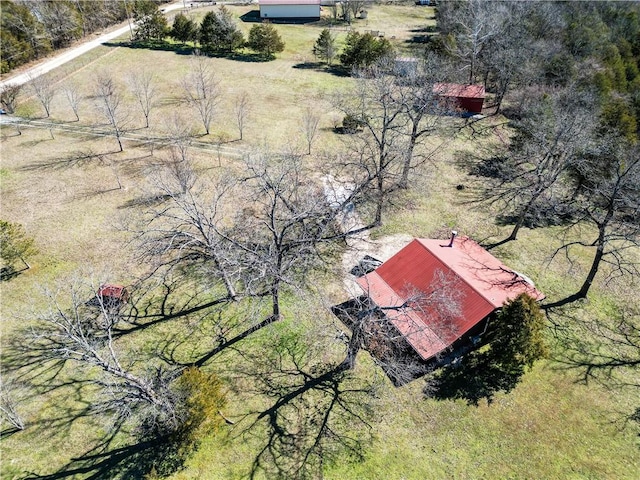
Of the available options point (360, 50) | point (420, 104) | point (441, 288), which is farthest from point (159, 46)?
point (441, 288)

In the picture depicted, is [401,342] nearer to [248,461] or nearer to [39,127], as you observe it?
[248,461]

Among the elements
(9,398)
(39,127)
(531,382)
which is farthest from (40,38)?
(531,382)

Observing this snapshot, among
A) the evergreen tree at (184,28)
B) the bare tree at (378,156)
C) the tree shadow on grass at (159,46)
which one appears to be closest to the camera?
the bare tree at (378,156)

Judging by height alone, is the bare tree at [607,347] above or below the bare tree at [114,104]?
below

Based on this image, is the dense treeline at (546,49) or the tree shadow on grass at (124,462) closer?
the tree shadow on grass at (124,462)

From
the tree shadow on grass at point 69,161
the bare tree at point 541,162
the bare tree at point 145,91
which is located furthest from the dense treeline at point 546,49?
the tree shadow on grass at point 69,161

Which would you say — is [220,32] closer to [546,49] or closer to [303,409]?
[546,49]

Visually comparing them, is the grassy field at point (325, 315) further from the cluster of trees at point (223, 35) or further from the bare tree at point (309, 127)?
the cluster of trees at point (223, 35)
